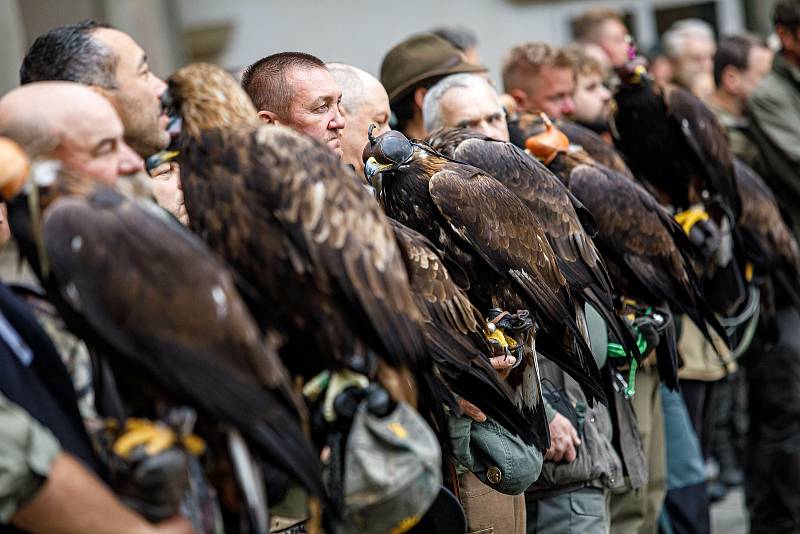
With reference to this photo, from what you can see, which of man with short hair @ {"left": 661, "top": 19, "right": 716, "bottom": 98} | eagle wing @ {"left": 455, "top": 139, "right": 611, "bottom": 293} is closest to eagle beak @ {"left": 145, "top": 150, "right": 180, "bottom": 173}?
eagle wing @ {"left": 455, "top": 139, "right": 611, "bottom": 293}

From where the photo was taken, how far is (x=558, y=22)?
58.3 ft

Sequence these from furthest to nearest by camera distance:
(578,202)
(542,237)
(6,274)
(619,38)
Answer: (619,38) → (6,274) → (578,202) → (542,237)

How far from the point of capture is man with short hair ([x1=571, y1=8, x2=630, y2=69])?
10.6 m

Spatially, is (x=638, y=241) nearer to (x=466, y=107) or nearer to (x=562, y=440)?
(x=466, y=107)

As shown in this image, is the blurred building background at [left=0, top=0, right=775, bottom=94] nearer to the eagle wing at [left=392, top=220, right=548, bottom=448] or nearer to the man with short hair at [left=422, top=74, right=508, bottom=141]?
the man with short hair at [left=422, top=74, right=508, bottom=141]

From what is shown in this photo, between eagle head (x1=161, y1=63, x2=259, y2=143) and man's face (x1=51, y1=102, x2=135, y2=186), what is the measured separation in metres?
0.32

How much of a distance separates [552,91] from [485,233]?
9.53 ft

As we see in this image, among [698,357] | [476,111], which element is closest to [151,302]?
[476,111]

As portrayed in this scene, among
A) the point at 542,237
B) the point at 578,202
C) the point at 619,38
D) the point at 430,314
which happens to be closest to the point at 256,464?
the point at 430,314

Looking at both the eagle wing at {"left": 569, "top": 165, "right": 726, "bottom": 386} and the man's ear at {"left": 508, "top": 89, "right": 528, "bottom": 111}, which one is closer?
the eagle wing at {"left": 569, "top": 165, "right": 726, "bottom": 386}

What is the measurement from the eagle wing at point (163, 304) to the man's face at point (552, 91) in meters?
4.71

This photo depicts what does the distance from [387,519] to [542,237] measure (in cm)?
198

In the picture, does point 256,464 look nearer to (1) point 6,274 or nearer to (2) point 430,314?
(2) point 430,314

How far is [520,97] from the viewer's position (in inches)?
306
